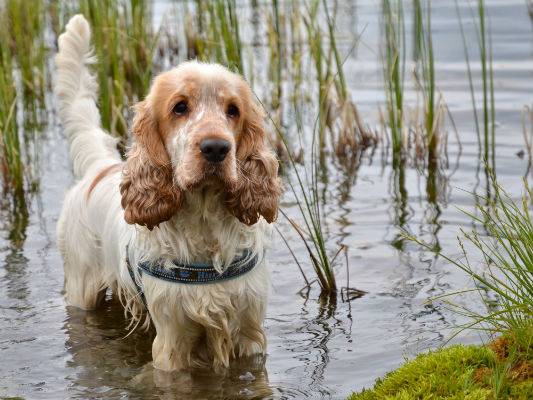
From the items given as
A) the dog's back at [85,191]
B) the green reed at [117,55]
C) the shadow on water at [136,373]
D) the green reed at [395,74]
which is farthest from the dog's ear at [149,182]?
the green reed at [395,74]

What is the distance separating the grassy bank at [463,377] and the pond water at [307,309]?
1.14 feet

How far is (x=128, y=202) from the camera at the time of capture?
3436 millimetres

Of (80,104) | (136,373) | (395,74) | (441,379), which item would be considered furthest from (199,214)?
(395,74)

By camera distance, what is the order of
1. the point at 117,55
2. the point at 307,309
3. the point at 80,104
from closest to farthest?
the point at 307,309 → the point at 80,104 → the point at 117,55

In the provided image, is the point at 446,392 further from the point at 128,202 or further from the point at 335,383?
the point at 128,202

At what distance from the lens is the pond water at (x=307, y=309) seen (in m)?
3.75

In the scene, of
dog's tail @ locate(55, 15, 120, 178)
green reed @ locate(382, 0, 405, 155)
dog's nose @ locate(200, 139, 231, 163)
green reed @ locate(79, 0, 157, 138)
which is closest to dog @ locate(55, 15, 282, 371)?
dog's nose @ locate(200, 139, 231, 163)

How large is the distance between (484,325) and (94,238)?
2.17 meters

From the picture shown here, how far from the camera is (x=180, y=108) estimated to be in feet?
10.8

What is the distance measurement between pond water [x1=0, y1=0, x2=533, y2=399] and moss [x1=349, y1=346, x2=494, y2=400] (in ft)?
1.08

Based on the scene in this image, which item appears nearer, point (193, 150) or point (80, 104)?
point (193, 150)

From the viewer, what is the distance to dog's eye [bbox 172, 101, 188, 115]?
3.28m

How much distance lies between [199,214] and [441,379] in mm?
1252

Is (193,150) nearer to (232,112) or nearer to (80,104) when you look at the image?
(232,112)
